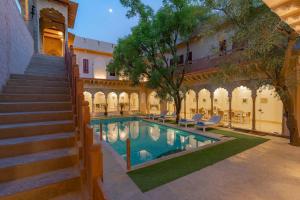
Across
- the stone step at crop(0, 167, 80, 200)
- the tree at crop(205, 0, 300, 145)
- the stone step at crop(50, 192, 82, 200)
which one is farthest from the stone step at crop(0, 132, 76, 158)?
the tree at crop(205, 0, 300, 145)

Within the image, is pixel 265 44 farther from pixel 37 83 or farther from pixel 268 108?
pixel 268 108

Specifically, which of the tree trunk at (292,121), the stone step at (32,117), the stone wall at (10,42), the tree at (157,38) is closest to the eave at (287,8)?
the stone step at (32,117)

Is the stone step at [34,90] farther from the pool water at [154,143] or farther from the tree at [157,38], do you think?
the tree at [157,38]

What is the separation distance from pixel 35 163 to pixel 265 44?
7.48m

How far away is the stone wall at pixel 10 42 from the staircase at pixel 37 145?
46cm

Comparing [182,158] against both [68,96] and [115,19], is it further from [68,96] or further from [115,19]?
[115,19]

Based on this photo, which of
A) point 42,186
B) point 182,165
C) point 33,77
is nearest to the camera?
point 42,186

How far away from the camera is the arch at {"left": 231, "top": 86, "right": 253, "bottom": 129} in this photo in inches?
559

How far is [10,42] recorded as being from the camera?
4980 millimetres

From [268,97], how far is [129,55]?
40.8 feet

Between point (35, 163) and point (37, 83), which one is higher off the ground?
point (37, 83)

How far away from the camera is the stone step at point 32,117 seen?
3289 mm

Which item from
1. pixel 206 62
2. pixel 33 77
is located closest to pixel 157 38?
pixel 206 62

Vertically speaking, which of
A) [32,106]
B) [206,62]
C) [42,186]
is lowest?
[42,186]
